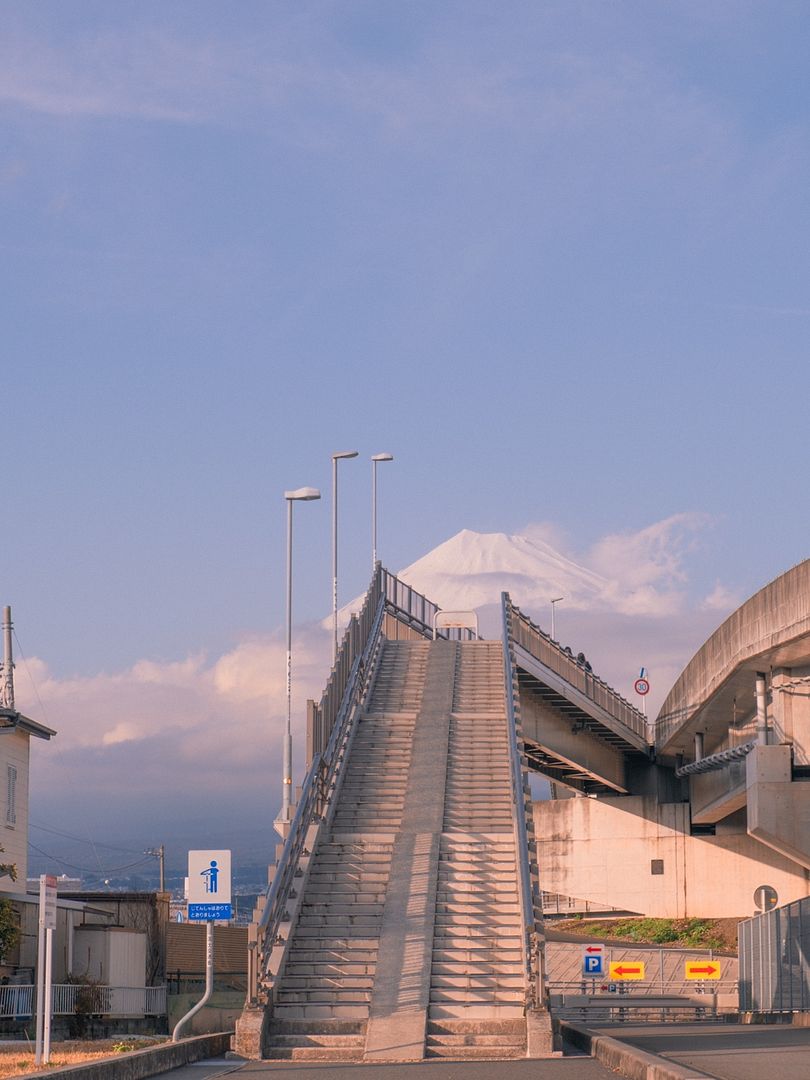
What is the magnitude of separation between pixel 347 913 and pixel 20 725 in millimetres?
15870

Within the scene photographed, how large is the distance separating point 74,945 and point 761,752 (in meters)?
17.5

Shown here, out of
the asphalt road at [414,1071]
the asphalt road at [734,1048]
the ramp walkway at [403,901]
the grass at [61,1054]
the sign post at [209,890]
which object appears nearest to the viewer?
the asphalt road at [734,1048]

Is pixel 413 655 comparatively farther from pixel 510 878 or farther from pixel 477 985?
A: pixel 477 985

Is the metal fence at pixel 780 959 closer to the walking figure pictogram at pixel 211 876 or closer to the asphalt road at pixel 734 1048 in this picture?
the asphalt road at pixel 734 1048

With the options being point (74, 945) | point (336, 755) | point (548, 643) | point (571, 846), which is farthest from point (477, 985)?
point (571, 846)

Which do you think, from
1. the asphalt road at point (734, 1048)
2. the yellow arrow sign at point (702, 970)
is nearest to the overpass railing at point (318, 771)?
the asphalt road at point (734, 1048)

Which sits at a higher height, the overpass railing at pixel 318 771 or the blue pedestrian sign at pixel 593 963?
the overpass railing at pixel 318 771

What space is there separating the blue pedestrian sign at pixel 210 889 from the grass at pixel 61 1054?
6.52ft

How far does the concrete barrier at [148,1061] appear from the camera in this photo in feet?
47.3

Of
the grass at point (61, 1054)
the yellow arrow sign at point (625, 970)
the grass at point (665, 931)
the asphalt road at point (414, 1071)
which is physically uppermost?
the asphalt road at point (414, 1071)

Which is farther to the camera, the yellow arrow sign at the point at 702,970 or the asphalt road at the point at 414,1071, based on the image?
the yellow arrow sign at the point at 702,970

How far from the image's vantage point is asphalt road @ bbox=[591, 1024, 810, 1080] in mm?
15309

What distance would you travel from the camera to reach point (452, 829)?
92.4ft

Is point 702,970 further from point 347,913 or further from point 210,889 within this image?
point 210,889
